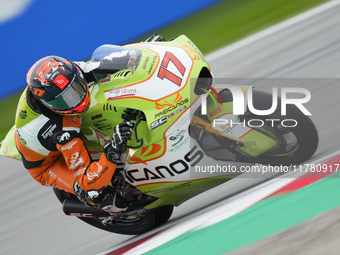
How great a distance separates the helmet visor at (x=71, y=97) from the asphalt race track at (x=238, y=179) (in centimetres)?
138

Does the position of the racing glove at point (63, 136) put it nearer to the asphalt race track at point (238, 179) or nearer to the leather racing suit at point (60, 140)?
the leather racing suit at point (60, 140)

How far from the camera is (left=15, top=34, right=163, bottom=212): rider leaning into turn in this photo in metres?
2.48

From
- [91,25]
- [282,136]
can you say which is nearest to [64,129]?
[282,136]

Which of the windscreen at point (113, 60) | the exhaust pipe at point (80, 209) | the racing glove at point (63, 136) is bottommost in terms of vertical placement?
the exhaust pipe at point (80, 209)

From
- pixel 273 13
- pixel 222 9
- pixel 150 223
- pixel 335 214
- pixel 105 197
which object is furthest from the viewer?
pixel 222 9

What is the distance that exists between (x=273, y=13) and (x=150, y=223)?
4340 millimetres

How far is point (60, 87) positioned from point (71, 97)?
3.5 inches

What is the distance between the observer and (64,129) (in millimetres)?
2611

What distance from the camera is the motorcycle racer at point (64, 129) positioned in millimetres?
2477

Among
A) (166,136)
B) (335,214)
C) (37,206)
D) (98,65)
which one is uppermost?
Result: (98,65)

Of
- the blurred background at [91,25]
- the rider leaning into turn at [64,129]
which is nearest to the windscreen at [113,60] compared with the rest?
the rider leaning into turn at [64,129]

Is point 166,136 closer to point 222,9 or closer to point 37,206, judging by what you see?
point 37,206

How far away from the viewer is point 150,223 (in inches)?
136

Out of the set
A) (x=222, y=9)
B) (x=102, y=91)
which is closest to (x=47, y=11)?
(x=222, y=9)
